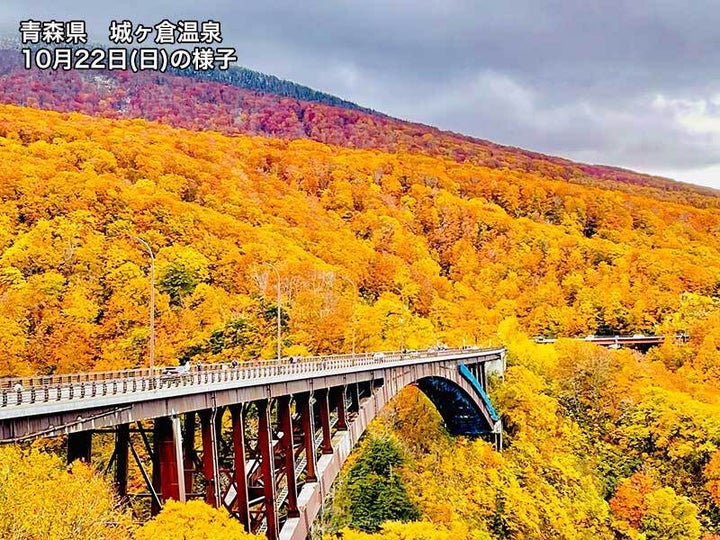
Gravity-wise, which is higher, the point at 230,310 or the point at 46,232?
the point at 46,232

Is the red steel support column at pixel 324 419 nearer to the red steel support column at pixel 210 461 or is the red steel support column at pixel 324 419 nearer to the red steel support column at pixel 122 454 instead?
the red steel support column at pixel 210 461

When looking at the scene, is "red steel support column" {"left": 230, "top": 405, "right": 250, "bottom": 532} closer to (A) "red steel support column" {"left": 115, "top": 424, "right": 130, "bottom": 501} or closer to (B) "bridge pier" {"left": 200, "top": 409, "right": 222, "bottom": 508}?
(B) "bridge pier" {"left": 200, "top": 409, "right": 222, "bottom": 508}

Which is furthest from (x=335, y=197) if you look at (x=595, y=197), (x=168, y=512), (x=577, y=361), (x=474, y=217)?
(x=168, y=512)

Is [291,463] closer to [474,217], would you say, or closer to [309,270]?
[309,270]

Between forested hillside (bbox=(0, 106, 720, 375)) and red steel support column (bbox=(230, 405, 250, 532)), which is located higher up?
forested hillside (bbox=(0, 106, 720, 375))

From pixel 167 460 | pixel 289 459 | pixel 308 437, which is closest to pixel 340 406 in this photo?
pixel 308 437

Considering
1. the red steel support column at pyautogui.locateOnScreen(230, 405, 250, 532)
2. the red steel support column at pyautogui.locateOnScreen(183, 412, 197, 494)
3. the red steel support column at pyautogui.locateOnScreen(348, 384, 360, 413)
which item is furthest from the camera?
the red steel support column at pyautogui.locateOnScreen(348, 384, 360, 413)

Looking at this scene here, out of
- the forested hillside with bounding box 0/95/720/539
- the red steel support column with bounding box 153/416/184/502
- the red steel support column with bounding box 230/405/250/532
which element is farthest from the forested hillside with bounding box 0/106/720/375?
the red steel support column with bounding box 153/416/184/502
